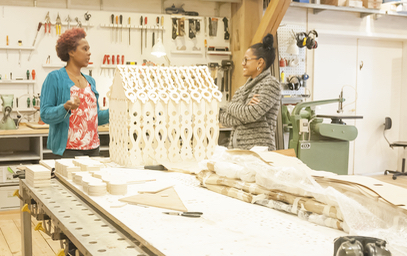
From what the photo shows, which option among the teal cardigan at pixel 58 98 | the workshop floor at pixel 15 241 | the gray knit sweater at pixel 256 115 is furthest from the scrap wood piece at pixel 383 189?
the workshop floor at pixel 15 241

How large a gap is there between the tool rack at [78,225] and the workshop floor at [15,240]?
143cm

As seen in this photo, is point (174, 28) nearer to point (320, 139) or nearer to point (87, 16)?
point (87, 16)

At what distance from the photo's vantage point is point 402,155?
709 cm

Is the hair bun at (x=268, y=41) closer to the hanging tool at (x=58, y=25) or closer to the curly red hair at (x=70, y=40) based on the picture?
the curly red hair at (x=70, y=40)

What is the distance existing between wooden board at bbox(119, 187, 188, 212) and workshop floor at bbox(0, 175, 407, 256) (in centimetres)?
182

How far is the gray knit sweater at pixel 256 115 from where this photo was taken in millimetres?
2562

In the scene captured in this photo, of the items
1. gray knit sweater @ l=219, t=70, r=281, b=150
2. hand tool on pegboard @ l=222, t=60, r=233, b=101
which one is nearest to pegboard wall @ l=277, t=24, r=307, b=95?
hand tool on pegboard @ l=222, t=60, r=233, b=101

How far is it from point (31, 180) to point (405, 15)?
659cm

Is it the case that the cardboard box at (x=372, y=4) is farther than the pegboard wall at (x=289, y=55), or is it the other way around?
the cardboard box at (x=372, y=4)

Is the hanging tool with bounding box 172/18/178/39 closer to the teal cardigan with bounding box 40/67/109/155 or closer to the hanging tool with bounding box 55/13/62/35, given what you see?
the hanging tool with bounding box 55/13/62/35

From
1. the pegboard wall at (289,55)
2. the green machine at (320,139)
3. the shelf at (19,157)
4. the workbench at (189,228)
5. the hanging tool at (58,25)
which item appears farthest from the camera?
the pegboard wall at (289,55)

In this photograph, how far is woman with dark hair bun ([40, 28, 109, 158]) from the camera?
255 centimetres

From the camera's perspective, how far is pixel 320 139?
4848mm

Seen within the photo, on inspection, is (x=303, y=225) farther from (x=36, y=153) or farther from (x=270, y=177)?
(x=36, y=153)
